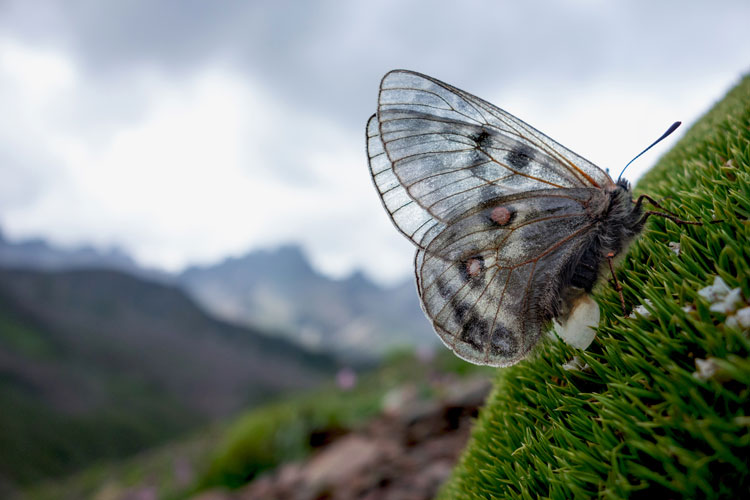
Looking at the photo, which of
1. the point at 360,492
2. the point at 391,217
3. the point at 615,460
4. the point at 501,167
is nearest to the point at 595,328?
the point at 615,460

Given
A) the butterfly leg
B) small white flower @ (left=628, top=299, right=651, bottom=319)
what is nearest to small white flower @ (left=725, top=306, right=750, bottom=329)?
small white flower @ (left=628, top=299, right=651, bottom=319)

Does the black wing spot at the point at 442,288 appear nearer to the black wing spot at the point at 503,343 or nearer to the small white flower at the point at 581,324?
Answer: the black wing spot at the point at 503,343

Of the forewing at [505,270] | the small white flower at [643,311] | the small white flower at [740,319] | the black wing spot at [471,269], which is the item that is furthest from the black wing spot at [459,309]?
the small white flower at [740,319]

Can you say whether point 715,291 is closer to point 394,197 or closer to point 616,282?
point 616,282

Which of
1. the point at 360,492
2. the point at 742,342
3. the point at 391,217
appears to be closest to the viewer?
the point at 742,342

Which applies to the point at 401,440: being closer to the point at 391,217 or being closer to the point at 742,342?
the point at 391,217

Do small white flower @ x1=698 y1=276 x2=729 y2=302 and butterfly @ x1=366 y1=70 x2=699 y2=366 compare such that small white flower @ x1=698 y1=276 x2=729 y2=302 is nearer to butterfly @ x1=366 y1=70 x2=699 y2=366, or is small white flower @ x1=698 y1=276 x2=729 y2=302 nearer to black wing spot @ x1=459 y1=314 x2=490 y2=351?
butterfly @ x1=366 y1=70 x2=699 y2=366
